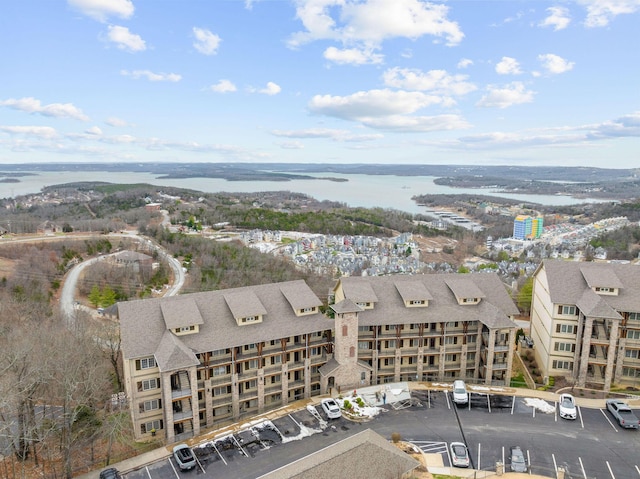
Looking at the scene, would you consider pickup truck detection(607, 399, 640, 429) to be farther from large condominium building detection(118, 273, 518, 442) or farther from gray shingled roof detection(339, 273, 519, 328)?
gray shingled roof detection(339, 273, 519, 328)

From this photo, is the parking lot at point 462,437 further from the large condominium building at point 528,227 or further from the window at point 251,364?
the large condominium building at point 528,227

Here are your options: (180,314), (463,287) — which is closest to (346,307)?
(463,287)

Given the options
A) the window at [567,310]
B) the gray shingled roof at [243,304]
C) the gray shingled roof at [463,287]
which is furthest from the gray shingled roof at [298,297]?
the window at [567,310]

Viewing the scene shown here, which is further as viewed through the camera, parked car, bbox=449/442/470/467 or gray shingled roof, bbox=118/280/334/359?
gray shingled roof, bbox=118/280/334/359

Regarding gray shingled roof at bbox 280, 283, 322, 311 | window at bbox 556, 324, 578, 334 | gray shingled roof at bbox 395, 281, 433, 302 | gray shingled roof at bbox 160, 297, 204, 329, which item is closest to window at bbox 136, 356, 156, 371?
gray shingled roof at bbox 160, 297, 204, 329

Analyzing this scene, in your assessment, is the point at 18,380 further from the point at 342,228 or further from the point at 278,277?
the point at 342,228
